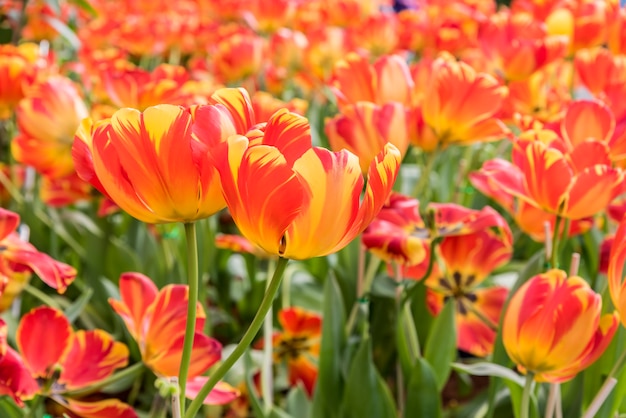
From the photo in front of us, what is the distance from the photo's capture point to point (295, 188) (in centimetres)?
35

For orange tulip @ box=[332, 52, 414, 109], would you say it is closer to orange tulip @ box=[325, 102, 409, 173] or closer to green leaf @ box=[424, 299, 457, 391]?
orange tulip @ box=[325, 102, 409, 173]

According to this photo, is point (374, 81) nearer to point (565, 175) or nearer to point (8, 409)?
point (565, 175)

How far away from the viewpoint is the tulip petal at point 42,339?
0.55m

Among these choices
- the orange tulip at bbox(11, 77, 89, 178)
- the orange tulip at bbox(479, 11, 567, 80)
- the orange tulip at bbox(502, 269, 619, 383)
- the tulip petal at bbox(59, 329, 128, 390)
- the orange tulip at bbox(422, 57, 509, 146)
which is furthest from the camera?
the orange tulip at bbox(479, 11, 567, 80)

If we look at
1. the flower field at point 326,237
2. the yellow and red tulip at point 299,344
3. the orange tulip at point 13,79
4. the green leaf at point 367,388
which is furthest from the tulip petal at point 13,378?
the orange tulip at point 13,79

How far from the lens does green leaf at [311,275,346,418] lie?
690mm

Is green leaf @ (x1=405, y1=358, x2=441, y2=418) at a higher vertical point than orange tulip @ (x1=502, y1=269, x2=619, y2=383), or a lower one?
lower

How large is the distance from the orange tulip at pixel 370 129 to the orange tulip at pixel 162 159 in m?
0.28

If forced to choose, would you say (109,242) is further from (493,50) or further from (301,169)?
(301,169)

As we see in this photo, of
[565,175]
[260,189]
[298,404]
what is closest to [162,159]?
[260,189]

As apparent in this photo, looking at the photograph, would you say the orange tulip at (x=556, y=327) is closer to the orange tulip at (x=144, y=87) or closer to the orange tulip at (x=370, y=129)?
the orange tulip at (x=370, y=129)

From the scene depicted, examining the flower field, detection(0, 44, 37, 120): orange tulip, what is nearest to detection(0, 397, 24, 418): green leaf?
the flower field

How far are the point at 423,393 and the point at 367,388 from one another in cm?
5

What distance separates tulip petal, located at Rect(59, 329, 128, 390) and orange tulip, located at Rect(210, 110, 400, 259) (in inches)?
9.9
